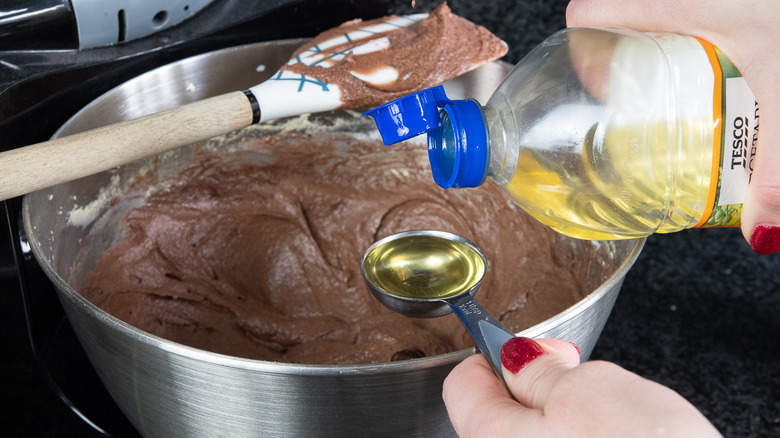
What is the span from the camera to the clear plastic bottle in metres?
0.55

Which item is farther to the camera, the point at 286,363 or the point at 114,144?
the point at 114,144

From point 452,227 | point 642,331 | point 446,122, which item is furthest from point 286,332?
point 642,331

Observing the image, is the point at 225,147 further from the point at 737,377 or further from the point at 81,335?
the point at 737,377

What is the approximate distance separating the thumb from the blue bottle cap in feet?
0.55

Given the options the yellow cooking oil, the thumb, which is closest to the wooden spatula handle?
the yellow cooking oil

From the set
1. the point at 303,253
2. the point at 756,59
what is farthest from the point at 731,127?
the point at 303,253

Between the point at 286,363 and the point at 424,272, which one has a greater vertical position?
the point at 286,363

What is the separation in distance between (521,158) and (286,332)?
411 millimetres

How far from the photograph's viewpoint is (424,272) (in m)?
0.80

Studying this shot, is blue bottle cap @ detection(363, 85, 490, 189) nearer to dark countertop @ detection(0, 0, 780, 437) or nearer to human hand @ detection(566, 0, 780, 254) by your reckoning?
human hand @ detection(566, 0, 780, 254)

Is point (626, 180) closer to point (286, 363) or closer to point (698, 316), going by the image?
point (286, 363)

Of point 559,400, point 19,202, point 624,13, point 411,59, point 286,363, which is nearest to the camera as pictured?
point 559,400

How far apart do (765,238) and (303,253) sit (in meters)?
0.62

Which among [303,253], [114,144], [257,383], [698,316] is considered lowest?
[698,316]
